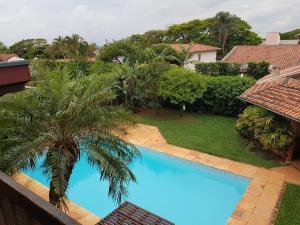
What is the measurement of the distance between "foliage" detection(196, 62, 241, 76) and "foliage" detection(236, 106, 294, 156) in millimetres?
15362

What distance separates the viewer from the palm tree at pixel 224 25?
5425cm

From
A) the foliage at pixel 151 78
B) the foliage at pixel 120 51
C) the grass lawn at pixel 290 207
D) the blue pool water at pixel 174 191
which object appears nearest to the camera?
the grass lawn at pixel 290 207

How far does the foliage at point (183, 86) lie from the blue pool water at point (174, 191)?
5.70 meters

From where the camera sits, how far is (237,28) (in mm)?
54438

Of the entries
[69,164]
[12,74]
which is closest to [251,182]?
[69,164]

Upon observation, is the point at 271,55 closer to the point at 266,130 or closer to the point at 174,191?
the point at 266,130

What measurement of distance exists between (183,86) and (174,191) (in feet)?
28.4

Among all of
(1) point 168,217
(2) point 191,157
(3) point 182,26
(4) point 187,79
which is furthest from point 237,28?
(1) point 168,217

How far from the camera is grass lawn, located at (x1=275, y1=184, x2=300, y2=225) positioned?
841cm

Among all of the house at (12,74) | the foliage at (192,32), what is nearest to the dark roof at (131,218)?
the house at (12,74)

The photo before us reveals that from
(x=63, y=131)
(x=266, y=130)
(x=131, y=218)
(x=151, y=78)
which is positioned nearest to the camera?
(x=131, y=218)

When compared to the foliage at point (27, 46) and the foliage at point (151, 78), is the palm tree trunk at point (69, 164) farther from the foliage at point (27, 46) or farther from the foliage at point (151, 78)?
the foliage at point (27, 46)

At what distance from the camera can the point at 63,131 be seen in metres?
7.80

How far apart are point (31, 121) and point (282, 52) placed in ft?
114
